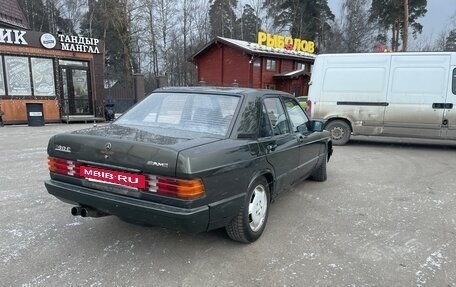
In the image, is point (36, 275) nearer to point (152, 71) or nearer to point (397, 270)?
point (397, 270)

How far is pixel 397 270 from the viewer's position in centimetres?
318

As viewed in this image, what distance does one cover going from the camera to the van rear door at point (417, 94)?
889 cm

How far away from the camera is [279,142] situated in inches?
159

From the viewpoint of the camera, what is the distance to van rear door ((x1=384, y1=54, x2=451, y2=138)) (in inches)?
350

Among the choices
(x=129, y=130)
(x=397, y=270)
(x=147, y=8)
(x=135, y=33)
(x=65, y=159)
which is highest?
(x=147, y=8)

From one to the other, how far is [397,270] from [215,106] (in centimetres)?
232

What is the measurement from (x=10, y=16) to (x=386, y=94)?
18.7 meters

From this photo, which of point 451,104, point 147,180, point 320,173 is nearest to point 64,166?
point 147,180

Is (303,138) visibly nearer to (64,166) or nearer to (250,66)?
(64,166)

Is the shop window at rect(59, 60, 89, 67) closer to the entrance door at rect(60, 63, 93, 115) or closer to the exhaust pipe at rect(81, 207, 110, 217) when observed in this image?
the entrance door at rect(60, 63, 93, 115)

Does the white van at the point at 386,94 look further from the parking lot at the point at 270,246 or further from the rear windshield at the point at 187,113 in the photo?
the rear windshield at the point at 187,113

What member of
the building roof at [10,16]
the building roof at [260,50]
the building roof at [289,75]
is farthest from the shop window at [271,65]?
the building roof at [10,16]

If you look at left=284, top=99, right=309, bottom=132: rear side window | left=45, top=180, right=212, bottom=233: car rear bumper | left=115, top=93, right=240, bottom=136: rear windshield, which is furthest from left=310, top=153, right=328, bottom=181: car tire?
left=45, top=180, right=212, bottom=233: car rear bumper

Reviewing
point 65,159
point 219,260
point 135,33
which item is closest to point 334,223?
point 219,260
